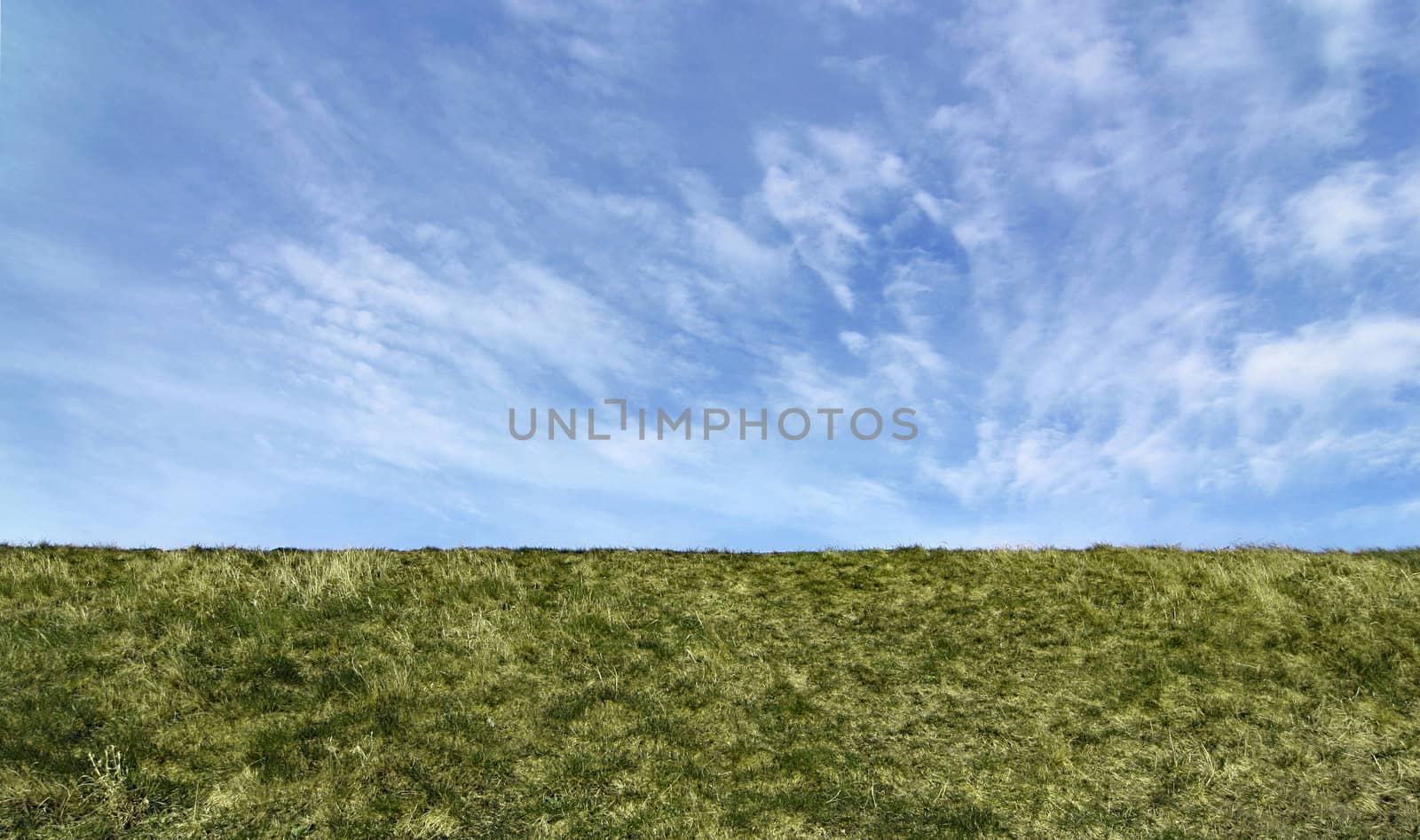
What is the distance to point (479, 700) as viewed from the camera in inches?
510

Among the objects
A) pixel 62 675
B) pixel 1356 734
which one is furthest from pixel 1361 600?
pixel 62 675

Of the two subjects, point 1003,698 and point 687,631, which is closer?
point 1003,698

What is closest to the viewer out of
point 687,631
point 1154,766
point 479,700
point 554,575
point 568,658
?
point 1154,766

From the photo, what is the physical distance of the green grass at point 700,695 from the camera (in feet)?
35.8

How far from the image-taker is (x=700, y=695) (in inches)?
528

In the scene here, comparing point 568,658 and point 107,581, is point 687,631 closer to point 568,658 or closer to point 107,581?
point 568,658

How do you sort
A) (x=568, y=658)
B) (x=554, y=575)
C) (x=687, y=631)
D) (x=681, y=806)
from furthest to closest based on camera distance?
(x=554, y=575) → (x=687, y=631) → (x=568, y=658) → (x=681, y=806)

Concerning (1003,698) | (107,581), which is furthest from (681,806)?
(107,581)

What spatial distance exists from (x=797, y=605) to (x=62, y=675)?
12.0 m

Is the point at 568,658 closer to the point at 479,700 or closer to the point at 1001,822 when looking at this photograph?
the point at 479,700

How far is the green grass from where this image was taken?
35.8 feet

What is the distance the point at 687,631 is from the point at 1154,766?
7.40 m

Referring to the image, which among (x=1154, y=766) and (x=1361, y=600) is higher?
(x=1361, y=600)

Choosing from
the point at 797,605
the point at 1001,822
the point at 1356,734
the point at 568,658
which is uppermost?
the point at 797,605
